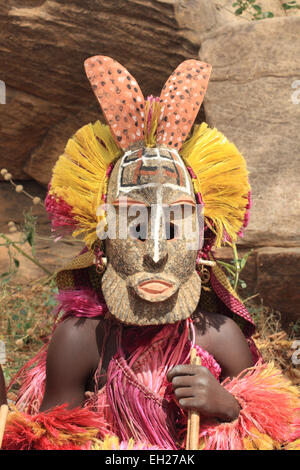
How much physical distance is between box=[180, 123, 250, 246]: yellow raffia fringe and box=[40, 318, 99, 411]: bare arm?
41cm

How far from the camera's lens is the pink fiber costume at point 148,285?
1357 millimetres

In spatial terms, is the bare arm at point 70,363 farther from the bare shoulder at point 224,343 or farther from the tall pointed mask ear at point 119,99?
the tall pointed mask ear at point 119,99

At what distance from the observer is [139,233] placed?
1.43 meters

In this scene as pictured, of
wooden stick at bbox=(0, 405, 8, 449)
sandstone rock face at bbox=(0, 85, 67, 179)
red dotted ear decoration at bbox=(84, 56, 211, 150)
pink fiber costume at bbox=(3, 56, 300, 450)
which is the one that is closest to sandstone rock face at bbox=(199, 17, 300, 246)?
pink fiber costume at bbox=(3, 56, 300, 450)

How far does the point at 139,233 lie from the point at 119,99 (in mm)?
357

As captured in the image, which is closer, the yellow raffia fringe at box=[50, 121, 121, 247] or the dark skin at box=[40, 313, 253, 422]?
the dark skin at box=[40, 313, 253, 422]

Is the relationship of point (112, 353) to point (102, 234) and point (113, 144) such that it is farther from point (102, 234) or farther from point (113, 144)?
point (113, 144)

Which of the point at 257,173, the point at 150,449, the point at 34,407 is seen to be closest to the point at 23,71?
the point at 257,173

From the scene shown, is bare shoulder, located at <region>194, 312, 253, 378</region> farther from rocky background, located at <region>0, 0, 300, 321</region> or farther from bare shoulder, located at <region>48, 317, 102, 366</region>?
rocky background, located at <region>0, 0, 300, 321</region>

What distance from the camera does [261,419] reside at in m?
1.37

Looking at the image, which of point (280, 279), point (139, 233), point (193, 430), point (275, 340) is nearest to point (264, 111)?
point (280, 279)

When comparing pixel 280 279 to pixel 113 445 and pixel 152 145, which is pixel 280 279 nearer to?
pixel 152 145

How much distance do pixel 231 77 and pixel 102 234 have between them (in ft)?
4.21

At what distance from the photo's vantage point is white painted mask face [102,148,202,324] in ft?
4.51
